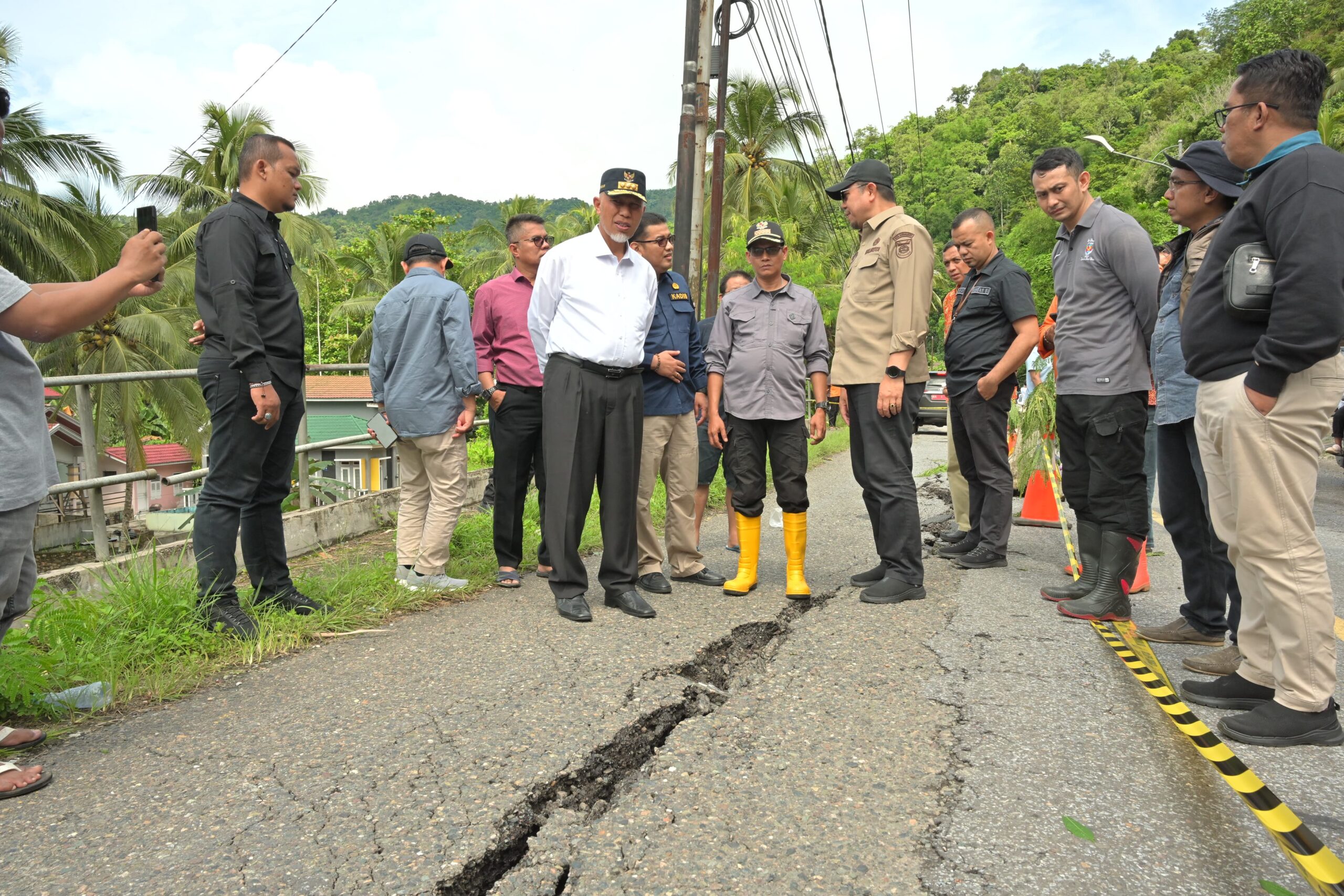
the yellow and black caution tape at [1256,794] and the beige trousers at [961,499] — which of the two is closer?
the yellow and black caution tape at [1256,794]

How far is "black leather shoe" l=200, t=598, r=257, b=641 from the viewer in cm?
376

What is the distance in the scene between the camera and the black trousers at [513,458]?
5219 millimetres

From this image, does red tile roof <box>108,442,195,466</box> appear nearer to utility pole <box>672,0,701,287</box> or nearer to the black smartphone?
utility pole <box>672,0,701,287</box>

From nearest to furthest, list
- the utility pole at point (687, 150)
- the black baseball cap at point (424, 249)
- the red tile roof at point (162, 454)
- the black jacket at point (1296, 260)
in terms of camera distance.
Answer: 1. the black jacket at point (1296, 260)
2. the black baseball cap at point (424, 249)
3. the utility pole at point (687, 150)
4. the red tile roof at point (162, 454)

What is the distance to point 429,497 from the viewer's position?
5.18 m

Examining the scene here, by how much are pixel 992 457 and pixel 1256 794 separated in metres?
3.44

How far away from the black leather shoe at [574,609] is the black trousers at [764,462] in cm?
103

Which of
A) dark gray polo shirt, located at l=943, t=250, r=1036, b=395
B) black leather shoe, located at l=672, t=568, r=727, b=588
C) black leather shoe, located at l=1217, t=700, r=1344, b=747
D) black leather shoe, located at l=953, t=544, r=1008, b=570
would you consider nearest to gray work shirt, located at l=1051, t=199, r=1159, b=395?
dark gray polo shirt, located at l=943, t=250, r=1036, b=395

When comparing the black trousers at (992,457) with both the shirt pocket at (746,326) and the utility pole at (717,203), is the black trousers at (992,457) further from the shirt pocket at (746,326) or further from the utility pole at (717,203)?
the utility pole at (717,203)

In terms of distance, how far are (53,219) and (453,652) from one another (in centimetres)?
2598

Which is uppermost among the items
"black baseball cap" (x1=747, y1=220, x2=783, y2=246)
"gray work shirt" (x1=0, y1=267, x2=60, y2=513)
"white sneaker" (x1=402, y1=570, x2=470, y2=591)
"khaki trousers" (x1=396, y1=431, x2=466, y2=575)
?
"black baseball cap" (x1=747, y1=220, x2=783, y2=246)

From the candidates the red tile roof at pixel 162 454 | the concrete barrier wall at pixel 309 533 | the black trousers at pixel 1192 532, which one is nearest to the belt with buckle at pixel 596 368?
the concrete barrier wall at pixel 309 533

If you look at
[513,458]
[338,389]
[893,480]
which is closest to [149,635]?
[513,458]

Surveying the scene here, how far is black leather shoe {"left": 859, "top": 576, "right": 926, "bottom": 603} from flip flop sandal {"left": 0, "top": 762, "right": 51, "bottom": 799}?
3453mm
